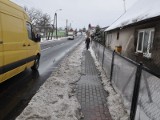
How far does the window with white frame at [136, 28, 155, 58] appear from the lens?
11.9 m

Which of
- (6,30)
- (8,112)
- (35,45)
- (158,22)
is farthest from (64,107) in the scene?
(158,22)

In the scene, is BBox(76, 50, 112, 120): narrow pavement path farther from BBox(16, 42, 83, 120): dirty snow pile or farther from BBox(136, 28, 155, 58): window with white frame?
BBox(136, 28, 155, 58): window with white frame

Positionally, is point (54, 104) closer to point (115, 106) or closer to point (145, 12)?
point (115, 106)

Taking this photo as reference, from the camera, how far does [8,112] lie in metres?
5.15

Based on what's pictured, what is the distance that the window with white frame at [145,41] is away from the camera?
11902 millimetres

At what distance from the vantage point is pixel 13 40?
674 centimetres

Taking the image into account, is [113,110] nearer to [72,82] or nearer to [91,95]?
[91,95]

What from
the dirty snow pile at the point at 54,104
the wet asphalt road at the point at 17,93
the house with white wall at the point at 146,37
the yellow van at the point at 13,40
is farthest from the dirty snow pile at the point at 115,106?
the house with white wall at the point at 146,37

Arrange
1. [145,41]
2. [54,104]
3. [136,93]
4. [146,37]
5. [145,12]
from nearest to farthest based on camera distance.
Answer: [136,93] → [54,104] → [145,12] → [146,37] → [145,41]

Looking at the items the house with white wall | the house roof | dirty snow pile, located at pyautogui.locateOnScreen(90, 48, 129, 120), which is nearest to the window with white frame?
the house with white wall

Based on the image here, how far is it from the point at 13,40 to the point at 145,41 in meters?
8.45

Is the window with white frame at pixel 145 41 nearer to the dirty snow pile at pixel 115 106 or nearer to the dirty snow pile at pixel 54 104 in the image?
the dirty snow pile at pixel 115 106

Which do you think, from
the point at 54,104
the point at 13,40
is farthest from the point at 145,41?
the point at 54,104

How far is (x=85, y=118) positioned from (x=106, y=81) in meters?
3.69
